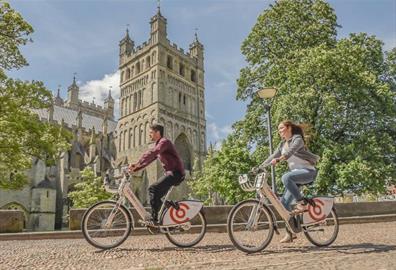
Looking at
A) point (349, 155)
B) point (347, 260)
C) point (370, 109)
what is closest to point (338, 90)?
point (370, 109)

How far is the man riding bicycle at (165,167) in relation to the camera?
15.6 feet

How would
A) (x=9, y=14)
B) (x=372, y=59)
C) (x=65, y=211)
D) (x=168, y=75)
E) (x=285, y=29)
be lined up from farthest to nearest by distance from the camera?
(x=168, y=75), (x=65, y=211), (x=285, y=29), (x=372, y=59), (x=9, y=14)

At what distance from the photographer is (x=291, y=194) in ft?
15.4

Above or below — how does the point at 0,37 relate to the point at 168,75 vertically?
below

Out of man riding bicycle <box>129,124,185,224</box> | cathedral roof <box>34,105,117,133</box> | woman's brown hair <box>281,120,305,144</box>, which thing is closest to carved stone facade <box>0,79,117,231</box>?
cathedral roof <box>34,105,117,133</box>

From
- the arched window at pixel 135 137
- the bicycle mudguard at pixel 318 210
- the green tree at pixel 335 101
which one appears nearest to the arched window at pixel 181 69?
the arched window at pixel 135 137

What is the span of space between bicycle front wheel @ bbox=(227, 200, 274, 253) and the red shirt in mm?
1027

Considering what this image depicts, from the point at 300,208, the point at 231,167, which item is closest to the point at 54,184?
the point at 231,167

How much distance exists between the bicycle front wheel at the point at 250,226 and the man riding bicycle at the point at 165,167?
3.25 ft

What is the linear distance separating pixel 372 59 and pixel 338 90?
337 centimetres

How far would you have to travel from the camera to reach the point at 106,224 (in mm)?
4719

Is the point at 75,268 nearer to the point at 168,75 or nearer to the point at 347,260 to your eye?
the point at 347,260

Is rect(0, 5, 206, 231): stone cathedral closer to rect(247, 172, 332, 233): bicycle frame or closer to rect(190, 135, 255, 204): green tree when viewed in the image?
rect(190, 135, 255, 204): green tree

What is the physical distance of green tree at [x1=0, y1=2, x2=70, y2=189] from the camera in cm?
1263
